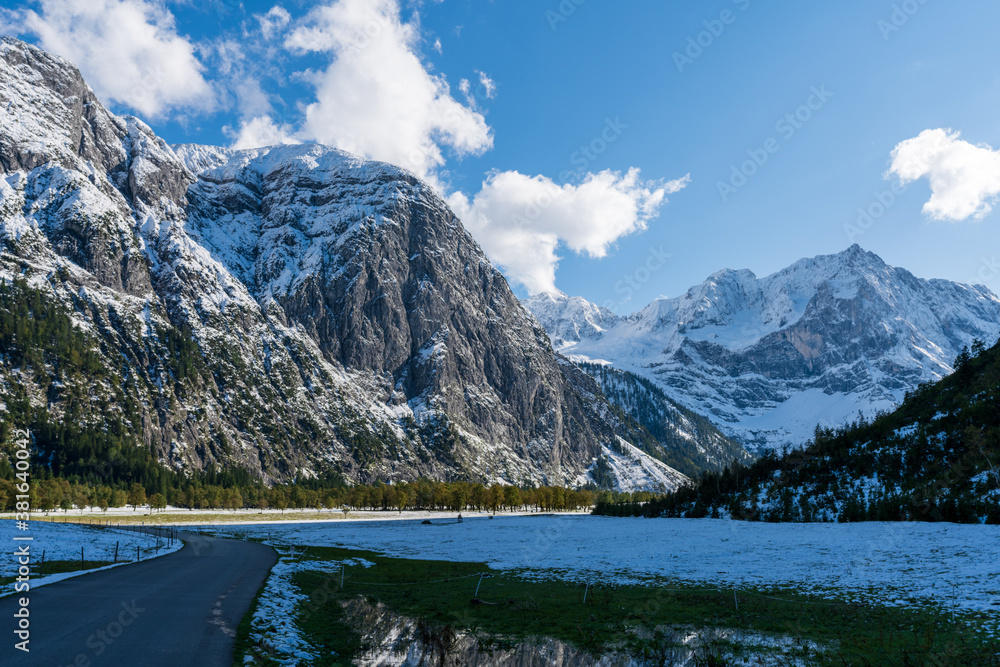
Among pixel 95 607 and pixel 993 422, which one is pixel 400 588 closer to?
pixel 95 607

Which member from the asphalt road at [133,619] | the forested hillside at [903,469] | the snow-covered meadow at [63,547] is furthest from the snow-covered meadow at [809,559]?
the snow-covered meadow at [63,547]

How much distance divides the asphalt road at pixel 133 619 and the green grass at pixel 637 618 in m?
3.81

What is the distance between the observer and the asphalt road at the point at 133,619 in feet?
55.6

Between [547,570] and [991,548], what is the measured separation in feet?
88.5

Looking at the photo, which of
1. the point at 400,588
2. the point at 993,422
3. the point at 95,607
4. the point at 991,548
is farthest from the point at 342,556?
the point at 993,422

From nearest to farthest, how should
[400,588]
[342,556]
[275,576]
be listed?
[400,588], [275,576], [342,556]

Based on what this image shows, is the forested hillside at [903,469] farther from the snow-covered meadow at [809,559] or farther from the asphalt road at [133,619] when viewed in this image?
the asphalt road at [133,619]

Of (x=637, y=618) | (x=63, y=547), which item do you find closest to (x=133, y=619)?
(x=637, y=618)

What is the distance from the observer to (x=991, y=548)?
99.7ft

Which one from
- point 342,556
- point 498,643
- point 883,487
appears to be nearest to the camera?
point 498,643

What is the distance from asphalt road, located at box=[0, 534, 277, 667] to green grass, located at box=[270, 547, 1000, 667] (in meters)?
3.81

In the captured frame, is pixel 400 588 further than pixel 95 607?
Yes

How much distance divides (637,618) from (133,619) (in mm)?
20921

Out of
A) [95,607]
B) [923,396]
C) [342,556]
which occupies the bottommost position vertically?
[342,556]
